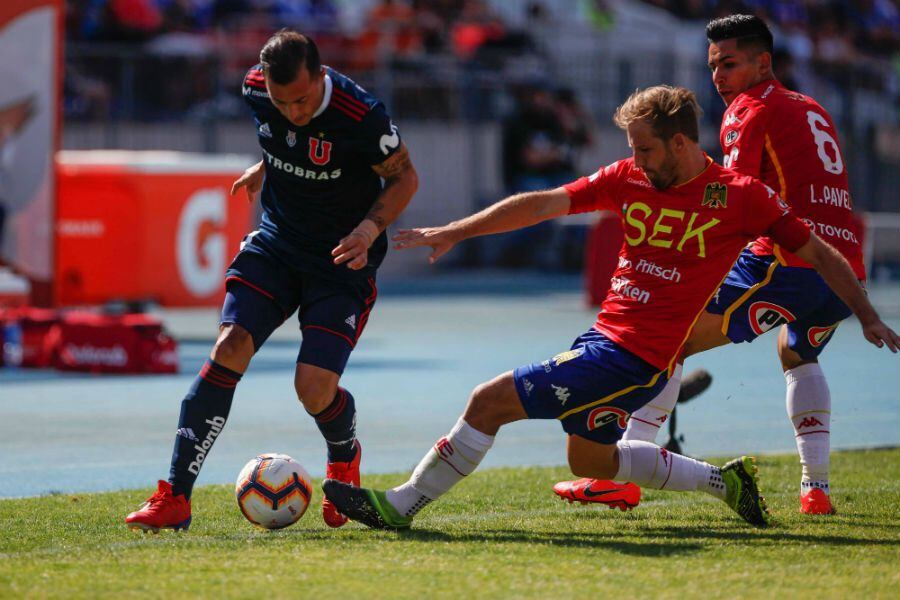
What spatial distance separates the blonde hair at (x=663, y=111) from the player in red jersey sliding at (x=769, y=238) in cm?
85

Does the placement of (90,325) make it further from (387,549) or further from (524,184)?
(524,184)

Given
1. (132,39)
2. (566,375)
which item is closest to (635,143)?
(566,375)

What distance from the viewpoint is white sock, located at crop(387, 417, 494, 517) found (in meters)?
5.67

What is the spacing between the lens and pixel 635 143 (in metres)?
5.48

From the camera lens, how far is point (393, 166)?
6027 mm

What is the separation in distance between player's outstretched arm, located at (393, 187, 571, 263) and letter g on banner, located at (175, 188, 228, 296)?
1103 centimetres

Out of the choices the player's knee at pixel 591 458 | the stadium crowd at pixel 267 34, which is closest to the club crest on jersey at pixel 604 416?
the player's knee at pixel 591 458

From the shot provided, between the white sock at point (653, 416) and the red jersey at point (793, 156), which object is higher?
the red jersey at point (793, 156)

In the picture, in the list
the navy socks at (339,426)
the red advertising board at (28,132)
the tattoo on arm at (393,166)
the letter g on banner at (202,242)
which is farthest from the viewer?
the letter g on banner at (202,242)

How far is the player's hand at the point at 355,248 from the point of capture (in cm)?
556

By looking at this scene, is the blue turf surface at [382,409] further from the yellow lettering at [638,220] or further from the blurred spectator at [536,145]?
the blurred spectator at [536,145]

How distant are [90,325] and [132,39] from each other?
10447 mm

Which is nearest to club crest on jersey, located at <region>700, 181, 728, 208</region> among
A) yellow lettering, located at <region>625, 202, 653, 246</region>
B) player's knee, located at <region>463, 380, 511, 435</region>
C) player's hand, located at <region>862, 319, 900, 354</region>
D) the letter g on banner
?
yellow lettering, located at <region>625, 202, 653, 246</region>

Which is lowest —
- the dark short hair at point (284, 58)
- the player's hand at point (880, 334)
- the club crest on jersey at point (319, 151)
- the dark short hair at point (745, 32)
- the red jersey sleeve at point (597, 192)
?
the player's hand at point (880, 334)
